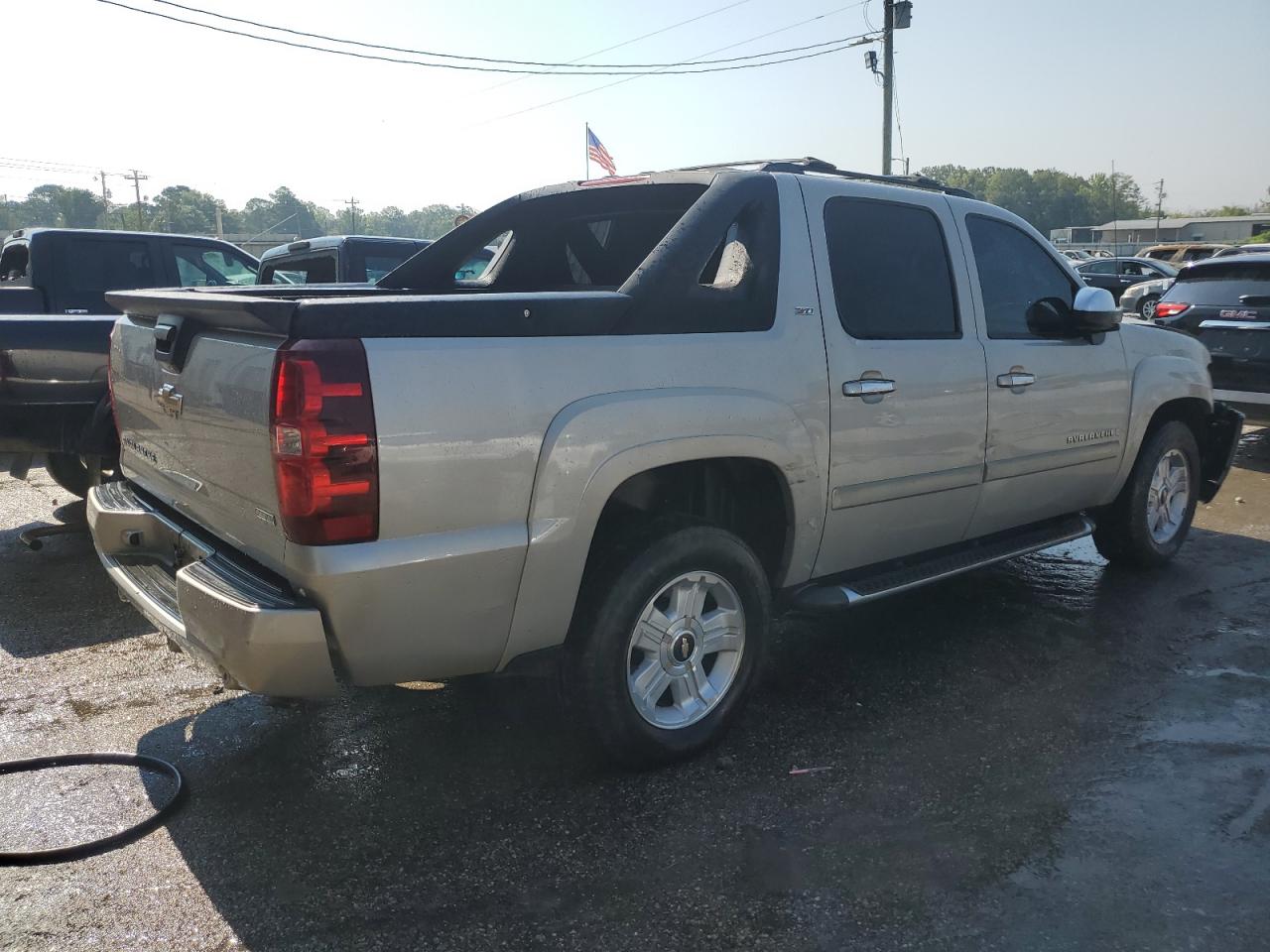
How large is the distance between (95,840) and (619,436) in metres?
1.93

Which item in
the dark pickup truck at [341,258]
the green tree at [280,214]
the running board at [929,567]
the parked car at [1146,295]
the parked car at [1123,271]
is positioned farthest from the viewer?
the green tree at [280,214]

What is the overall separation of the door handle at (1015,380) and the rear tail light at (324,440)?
2.87 meters

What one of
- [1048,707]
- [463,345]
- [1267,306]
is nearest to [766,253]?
[463,345]

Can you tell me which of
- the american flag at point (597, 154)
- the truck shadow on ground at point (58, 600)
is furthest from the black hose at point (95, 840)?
the american flag at point (597, 154)

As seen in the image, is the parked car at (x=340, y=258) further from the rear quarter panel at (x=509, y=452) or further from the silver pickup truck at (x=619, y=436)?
the rear quarter panel at (x=509, y=452)

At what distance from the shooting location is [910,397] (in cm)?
399

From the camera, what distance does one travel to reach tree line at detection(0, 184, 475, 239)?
10175 centimetres

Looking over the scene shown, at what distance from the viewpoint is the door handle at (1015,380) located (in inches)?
174

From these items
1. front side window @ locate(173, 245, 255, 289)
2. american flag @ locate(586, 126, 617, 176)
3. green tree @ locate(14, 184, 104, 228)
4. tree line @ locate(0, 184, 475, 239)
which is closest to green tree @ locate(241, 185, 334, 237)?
tree line @ locate(0, 184, 475, 239)

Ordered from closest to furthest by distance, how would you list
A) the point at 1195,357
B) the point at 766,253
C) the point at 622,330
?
the point at 622,330
the point at 766,253
the point at 1195,357

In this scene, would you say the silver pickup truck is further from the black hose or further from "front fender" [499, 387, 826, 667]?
the black hose

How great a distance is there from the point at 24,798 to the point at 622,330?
2396mm

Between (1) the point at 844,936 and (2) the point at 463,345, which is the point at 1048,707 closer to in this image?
(1) the point at 844,936

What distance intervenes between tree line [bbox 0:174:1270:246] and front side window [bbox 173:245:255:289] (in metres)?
86.4
